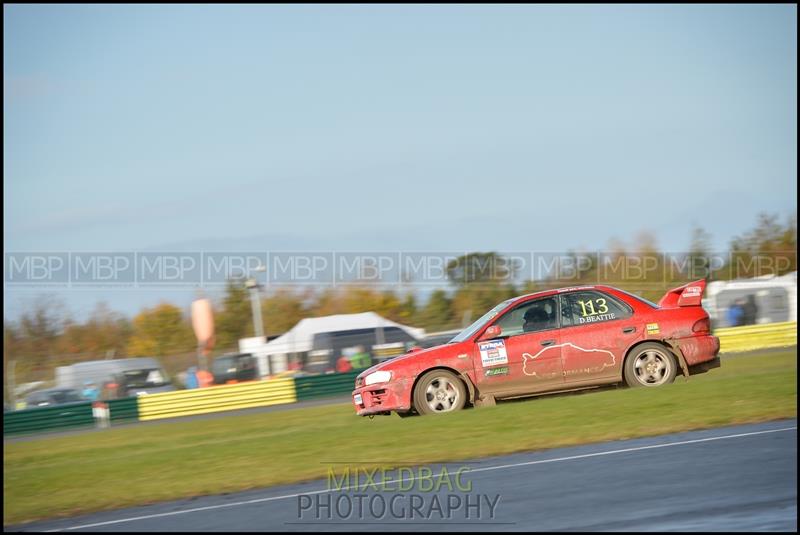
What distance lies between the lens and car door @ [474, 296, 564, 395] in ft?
28.6

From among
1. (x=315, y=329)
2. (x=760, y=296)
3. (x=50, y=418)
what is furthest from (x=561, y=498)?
(x=760, y=296)

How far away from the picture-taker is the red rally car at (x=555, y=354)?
8734 mm

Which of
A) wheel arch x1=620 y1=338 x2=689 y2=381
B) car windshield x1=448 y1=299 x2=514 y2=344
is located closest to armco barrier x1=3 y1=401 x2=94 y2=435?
car windshield x1=448 y1=299 x2=514 y2=344

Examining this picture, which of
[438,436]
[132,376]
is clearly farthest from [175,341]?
[438,436]

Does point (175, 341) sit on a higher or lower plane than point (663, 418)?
higher

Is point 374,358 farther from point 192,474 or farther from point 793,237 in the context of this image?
point 793,237

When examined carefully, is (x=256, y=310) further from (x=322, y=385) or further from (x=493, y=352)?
(x=493, y=352)

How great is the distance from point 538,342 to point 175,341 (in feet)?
104

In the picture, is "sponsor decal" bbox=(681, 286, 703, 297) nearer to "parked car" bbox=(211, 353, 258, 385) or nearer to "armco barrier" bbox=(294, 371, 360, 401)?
"armco barrier" bbox=(294, 371, 360, 401)

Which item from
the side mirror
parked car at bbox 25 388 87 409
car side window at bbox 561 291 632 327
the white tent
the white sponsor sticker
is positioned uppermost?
the white tent

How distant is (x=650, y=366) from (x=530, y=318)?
120 cm

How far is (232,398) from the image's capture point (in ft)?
86.1

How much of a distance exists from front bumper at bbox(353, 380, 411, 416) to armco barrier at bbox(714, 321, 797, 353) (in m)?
15.3

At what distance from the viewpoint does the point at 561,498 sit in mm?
8234
